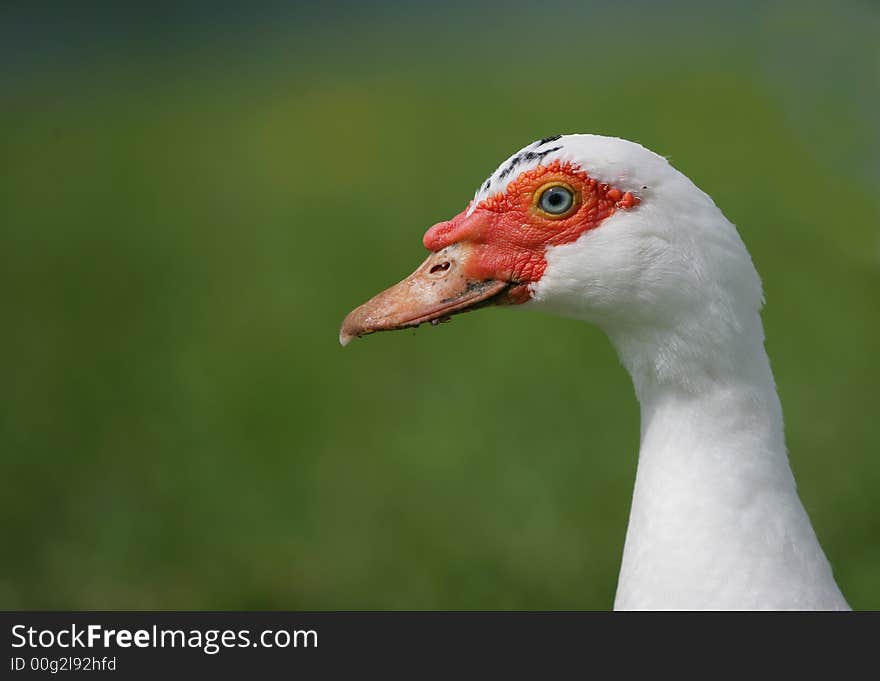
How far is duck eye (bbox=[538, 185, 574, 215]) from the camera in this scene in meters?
2.65

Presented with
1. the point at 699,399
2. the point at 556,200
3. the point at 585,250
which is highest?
the point at 556,200

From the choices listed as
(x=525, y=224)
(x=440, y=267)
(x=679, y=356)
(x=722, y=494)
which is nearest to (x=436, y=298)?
(x=440, y=267)

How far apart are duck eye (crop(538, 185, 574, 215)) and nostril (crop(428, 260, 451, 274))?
28cm

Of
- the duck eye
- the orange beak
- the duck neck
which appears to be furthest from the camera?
the orange beak

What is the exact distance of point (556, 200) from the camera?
2.67 meters

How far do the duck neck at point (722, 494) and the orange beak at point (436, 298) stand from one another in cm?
39

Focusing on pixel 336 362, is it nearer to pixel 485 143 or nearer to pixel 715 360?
pixel 485 143

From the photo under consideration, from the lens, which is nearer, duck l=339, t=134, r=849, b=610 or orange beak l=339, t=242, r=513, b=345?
duck l=339, t=134, r=849, b=610

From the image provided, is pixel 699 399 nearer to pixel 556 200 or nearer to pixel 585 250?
pixel 585 250

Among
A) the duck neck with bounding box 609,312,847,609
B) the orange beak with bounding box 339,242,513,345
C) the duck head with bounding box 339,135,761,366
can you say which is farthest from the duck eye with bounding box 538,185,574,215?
the duck neck with bounding box 609,312,847,609

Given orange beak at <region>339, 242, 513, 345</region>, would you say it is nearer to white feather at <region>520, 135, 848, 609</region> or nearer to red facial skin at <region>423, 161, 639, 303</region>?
red facial skin at <region>423, 161, 639, 303</region>

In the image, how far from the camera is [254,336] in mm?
8438

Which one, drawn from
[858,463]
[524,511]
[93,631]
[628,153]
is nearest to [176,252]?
[524,511]

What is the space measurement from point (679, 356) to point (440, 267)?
1.98ft
